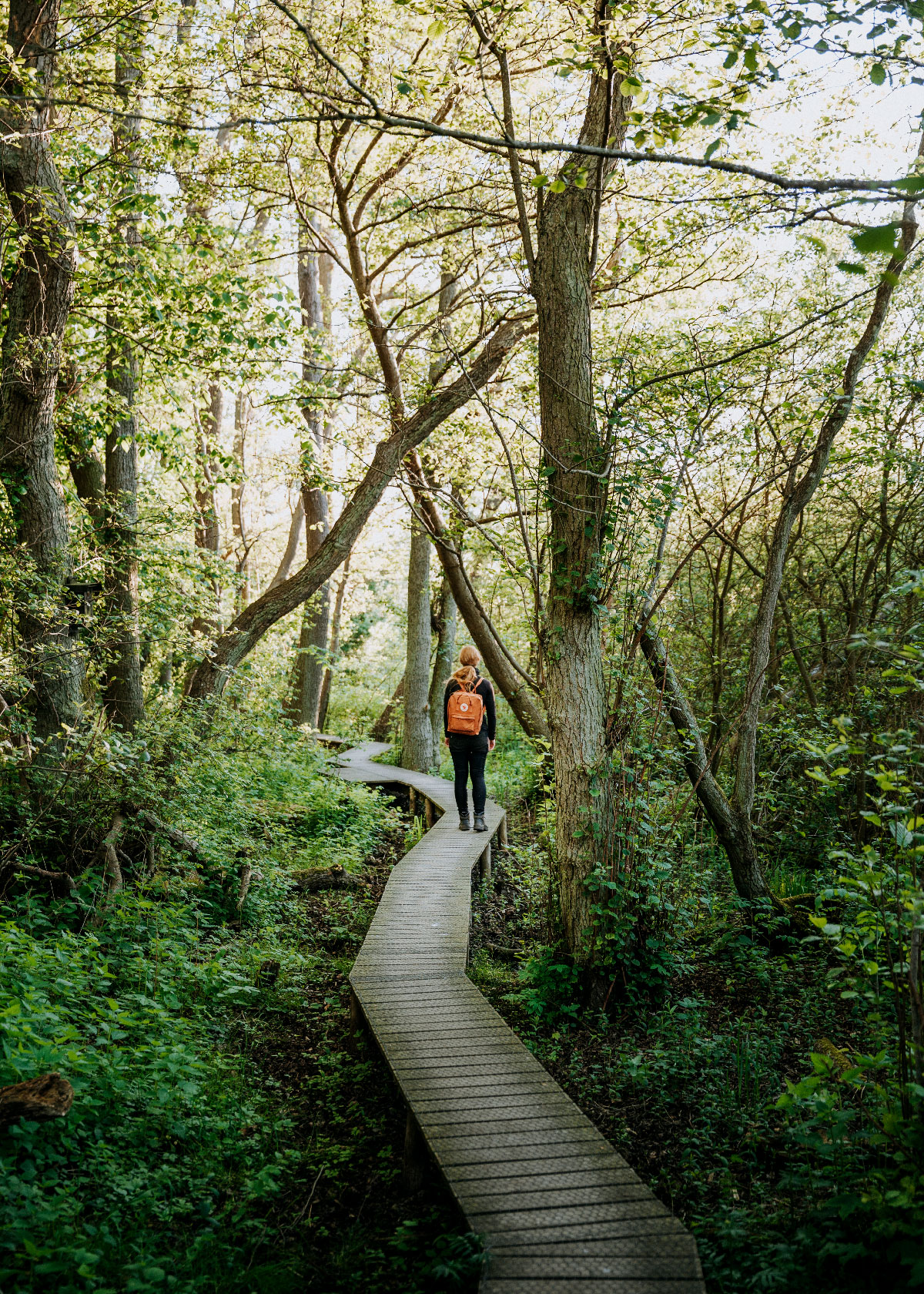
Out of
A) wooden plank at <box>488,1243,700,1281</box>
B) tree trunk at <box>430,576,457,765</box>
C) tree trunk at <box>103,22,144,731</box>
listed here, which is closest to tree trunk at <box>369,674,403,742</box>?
tree trunk at <box>430,576,457,765</box>

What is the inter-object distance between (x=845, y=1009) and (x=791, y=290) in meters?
7.79

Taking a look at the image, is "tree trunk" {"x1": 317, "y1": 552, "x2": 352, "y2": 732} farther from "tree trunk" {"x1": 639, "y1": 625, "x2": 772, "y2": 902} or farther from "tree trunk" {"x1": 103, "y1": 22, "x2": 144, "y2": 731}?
"tree trunk" {"x1": 639, "y1": 625, "x2": 772, "y2": 902}

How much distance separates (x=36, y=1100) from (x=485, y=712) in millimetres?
6296

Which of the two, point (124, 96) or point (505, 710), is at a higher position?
point (124, 96)

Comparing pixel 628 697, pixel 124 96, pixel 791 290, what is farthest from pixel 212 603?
pixel 791 290

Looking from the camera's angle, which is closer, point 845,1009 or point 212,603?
point 845,1009

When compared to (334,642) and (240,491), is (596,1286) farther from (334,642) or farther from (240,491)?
(334,642)

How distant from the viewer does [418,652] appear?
52.0 feet

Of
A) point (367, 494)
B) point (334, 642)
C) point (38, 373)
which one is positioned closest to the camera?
point (38, 373)

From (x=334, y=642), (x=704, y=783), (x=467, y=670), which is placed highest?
(x=467, y=670)

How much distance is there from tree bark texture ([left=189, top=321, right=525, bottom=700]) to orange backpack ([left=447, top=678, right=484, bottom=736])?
2709 mm

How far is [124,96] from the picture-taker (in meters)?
7.45

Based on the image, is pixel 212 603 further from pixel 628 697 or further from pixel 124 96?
pixel 628 697

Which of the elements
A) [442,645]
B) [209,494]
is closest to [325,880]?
[209,494]
